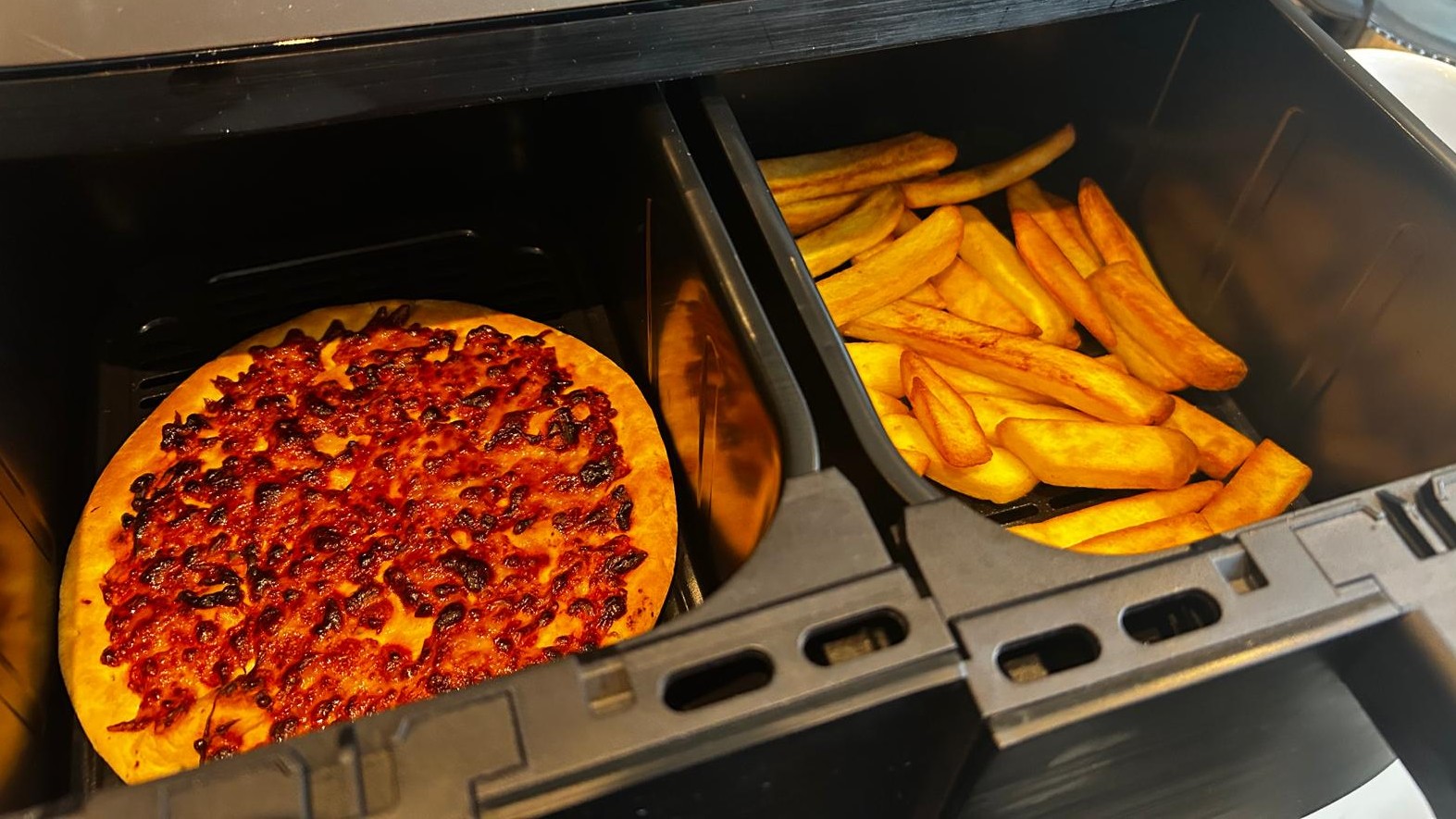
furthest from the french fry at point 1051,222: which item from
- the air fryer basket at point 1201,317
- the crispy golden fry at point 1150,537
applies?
the crispy golden fry at point 1150,537

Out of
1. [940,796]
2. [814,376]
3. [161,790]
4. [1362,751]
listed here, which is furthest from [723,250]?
[1362,751]

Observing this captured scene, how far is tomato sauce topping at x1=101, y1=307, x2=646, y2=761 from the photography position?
115cm

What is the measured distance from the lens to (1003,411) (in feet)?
4.45

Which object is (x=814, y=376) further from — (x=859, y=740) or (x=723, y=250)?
(x=859, y=740)

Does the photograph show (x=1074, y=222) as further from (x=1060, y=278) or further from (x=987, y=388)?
(x=987, y=388)

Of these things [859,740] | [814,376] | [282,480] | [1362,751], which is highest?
[282,480]

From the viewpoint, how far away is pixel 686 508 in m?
1.41

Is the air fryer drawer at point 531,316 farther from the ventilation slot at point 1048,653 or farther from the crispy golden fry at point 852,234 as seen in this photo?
the crispy golden fry at point 852,234

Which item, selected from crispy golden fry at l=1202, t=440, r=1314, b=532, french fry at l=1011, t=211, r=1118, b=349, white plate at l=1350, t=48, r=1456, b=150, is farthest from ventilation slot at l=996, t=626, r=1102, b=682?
white plate at l=1350, t=48, r=1456, b=150

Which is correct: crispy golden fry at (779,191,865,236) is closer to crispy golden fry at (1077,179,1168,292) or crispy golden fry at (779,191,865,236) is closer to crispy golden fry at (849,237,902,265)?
crispy golden fry at (849,237,902,265)

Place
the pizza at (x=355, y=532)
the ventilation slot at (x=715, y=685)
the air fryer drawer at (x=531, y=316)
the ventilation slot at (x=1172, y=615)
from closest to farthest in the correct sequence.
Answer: the air fryer drawer at (x=531, y=316)
the ventilation slot at (x=1172, y=615)
the ventilation slot at (x=715, y=685)
the pizza at (x=355, y=532)

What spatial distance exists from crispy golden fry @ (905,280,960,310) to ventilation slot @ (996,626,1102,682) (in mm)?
696

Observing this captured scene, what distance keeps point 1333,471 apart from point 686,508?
906 mm

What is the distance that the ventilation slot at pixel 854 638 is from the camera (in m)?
0.81
